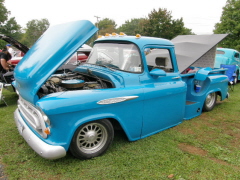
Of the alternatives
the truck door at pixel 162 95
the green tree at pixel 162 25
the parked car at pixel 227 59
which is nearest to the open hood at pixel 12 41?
the truck door at pixel 162 95

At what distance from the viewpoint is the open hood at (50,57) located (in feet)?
8.79

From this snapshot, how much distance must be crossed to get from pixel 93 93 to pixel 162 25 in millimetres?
34680

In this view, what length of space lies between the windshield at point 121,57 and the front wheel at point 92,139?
108 centimetres

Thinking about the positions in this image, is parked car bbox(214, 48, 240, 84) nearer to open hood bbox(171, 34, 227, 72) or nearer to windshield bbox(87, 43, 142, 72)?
open hood bbox(171, 34, 227, 72)

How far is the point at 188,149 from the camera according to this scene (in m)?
3.46

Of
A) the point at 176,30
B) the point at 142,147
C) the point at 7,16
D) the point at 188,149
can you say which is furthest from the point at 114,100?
the point at 7,16

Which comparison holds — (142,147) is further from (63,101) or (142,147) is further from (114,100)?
(63,101)

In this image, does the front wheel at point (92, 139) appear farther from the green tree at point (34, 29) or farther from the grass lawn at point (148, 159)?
the green tree at point (34, 29)

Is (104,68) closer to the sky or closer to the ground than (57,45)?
closer to the ground

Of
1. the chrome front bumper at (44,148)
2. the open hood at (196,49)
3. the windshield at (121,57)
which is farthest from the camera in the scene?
the open hood at (196,49)

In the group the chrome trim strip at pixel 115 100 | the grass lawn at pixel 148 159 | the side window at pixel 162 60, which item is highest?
the side window at pixel 162 60

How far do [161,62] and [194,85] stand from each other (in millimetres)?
1407

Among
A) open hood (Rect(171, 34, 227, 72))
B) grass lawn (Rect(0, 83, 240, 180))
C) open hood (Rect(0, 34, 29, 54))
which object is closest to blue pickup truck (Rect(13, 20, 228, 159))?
grass lawn (Rect(0, 83, 240, 180))

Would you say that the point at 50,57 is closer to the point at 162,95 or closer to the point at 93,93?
the point at 93,93
